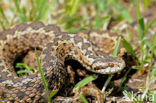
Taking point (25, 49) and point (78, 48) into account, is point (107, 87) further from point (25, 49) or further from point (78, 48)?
point (25, 49)

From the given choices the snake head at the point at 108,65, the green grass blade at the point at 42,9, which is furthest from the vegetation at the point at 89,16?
the snake head at the point at 108,65

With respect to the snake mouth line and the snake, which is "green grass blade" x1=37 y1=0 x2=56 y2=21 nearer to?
the snake

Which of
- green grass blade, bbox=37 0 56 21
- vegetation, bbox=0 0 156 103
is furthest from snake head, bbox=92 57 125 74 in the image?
green grass blade, bbox=37 0 56 21

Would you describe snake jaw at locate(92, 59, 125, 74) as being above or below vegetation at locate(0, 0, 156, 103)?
below

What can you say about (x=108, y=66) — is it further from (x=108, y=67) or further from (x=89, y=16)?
(x=89, y=16)

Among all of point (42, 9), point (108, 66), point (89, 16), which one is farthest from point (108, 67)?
point (89, 16)

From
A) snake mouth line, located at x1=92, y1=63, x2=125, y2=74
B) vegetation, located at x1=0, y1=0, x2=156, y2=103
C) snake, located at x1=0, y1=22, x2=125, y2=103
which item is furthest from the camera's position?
vegetation, located at x1=0, y1=0, x2=156, y2=103

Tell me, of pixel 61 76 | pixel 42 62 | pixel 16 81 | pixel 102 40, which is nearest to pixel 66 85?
pixel 61 76
